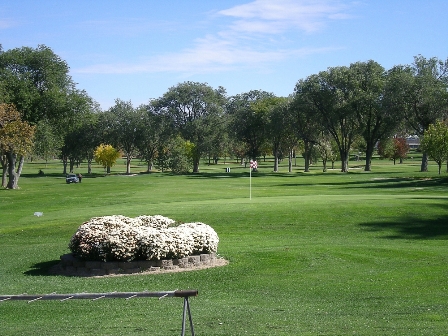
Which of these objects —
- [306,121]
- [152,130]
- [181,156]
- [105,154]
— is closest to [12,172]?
[181,156]

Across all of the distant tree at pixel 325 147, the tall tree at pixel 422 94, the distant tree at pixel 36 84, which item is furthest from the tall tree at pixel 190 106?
the distant tree at pixel 36 84

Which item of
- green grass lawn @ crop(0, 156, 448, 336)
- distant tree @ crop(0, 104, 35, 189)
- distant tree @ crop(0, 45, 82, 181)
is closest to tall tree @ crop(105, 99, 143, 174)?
distant tree @ crop(0, 45, 82, 181)

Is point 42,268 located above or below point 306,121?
below

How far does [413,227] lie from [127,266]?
14.4 m

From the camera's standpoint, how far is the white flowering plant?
1481 cm

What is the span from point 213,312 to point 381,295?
3380 millimetres

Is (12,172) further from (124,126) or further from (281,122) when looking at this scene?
(124,126)

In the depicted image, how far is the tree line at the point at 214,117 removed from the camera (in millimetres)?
58375

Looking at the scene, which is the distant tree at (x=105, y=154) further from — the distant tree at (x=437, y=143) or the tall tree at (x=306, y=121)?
the distant tree at (x=437, y=143)

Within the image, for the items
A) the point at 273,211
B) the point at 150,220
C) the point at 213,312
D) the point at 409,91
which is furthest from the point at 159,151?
the point at 213,312

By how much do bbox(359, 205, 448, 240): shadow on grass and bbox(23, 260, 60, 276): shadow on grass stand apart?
12.3 meters

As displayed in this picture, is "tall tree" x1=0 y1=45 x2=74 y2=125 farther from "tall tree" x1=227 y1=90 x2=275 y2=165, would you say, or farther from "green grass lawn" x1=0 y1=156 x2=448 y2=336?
"tall tree" x1=227 y1=90 x2=275 y2=165

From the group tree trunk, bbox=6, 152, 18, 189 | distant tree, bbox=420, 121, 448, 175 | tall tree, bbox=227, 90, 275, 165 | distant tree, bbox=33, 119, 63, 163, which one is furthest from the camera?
tall tree, bbox=227, 90, 275, 165

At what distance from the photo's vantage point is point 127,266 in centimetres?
1483
